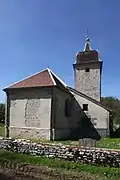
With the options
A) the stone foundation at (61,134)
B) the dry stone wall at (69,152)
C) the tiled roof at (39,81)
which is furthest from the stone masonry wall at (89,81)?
the dry stone wall at (69,152)

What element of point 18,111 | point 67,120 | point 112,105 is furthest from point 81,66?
point 112,105

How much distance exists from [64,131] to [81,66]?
41.2 feet

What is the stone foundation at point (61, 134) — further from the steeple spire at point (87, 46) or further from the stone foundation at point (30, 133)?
the steeple spire at point (87, 46)

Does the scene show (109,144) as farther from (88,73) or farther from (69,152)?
(88,73)

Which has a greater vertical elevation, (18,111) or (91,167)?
(18,111)

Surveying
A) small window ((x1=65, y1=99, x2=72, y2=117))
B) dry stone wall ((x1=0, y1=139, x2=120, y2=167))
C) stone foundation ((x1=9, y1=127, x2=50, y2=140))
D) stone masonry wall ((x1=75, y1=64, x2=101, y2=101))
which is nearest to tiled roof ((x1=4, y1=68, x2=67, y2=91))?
small window ((x1=65, y1=99, x2=72, y2=117))

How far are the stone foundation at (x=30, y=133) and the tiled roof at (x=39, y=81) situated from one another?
433 centimetres

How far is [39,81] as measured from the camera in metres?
26.9

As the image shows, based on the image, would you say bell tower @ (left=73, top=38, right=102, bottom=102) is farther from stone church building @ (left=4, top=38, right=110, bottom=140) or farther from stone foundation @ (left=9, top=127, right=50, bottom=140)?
stone foundation @ (left=9, top=127, right=50, bottom=140)

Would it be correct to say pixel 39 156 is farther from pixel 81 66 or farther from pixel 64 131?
pixel 81 66

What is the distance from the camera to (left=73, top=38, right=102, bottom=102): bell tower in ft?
120

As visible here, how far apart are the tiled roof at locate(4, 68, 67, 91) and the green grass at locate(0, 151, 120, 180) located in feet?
39.0

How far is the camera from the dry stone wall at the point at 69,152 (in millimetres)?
12227

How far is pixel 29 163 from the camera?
12984 millimetres
